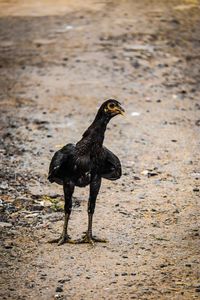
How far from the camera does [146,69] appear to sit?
14.7 m

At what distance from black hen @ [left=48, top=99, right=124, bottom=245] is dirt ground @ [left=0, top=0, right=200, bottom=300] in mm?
657

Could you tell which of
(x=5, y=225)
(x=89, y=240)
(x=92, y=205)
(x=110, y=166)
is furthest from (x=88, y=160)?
(x=5, y=225)

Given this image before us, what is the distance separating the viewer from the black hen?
7430 millimetres

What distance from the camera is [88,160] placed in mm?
7477

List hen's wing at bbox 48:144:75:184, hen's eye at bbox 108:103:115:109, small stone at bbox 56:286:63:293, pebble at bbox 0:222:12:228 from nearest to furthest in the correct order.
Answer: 1. small stone at bbox 56:286:63:293
2. hen's eye at bbox 108:103:115:109
3. hen's wing at bbox 48:144:75:184
4. pebble at bbox 0:222:12:228

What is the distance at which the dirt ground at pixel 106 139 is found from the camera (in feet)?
23.0

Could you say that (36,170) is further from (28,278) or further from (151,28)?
(151,28)

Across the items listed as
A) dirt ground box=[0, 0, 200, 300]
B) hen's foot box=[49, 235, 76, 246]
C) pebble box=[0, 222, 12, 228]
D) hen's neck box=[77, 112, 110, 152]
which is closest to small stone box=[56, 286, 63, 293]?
dirt ground box=[0, 0, 200, 300]

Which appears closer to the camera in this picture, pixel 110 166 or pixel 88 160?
pixel 88 160

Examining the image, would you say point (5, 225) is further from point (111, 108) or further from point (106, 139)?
point (106, 139)

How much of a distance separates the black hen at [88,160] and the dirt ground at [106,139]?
2.16 ft

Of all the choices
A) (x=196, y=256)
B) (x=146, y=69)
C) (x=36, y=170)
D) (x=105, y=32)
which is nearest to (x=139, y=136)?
(x=36, y=170)

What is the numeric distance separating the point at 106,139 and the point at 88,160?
3.94m

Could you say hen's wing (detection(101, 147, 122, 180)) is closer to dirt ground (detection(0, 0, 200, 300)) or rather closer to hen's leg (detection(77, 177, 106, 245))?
hen's leg (detection(77, 177, 106, 245))
